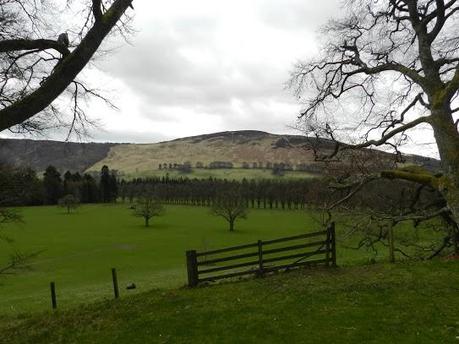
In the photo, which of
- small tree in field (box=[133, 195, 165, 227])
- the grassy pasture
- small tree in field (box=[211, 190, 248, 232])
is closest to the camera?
the grassy pasture

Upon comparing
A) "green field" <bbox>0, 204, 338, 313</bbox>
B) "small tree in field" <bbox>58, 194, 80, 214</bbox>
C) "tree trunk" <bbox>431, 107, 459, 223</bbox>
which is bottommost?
"green field" <bbox>0, 204, 338, 313</bbox>

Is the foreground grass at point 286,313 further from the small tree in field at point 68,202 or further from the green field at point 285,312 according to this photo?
the small tree in field at point 68,202

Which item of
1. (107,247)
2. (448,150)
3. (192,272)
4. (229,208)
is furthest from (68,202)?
(448,150)

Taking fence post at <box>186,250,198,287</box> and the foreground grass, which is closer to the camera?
the foreground grass

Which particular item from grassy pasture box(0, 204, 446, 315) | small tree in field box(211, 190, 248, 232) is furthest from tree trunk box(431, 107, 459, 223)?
small tree in field box(211, 190, 248, 232)

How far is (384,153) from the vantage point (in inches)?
614

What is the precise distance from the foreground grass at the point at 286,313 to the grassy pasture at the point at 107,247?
7837 mm

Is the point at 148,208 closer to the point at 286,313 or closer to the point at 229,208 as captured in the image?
the point at 229,208

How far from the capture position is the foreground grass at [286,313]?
8977 millimetres

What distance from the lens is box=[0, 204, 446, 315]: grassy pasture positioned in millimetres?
30328

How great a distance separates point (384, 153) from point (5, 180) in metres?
12.2

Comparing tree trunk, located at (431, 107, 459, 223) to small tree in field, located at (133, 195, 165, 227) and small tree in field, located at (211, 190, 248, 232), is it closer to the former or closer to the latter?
small tree in field, located at (211, 190, 248, 232)

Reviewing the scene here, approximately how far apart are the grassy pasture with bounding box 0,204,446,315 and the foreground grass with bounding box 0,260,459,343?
7.84m

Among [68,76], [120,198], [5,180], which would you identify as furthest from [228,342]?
[120,198]
